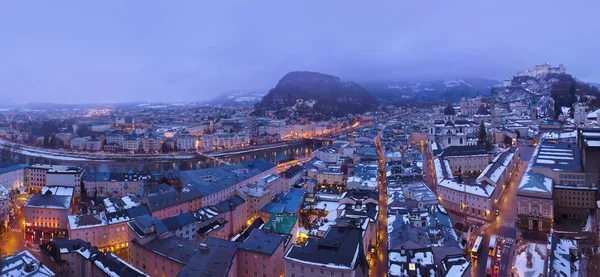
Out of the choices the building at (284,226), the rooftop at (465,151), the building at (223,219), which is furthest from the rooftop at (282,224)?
the rooftop at (465,151)

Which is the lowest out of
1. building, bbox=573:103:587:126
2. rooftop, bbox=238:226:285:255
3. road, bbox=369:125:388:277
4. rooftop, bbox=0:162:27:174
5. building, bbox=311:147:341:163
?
road, bbox=369:125:388:277

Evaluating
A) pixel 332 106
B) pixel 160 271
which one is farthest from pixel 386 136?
pixel 332 106

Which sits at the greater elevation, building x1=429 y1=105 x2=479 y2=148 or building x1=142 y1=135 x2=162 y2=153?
building x1=429 y1=105 x2=479 y2=148

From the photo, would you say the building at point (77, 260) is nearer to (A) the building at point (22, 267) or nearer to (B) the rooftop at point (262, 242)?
(A) the building at point (22, 267)

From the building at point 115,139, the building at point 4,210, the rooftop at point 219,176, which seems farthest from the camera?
the building at point 115,139

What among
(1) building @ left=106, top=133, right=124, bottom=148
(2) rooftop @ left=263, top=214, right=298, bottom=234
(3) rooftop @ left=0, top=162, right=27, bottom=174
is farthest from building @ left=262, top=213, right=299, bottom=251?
(1) building @ left=106, top=133, right=124, bottom=148

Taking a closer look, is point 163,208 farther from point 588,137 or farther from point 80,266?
point 588,137

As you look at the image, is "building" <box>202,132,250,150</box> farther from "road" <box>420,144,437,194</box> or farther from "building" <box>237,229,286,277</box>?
"building" <box>237,229,286,277</box>
